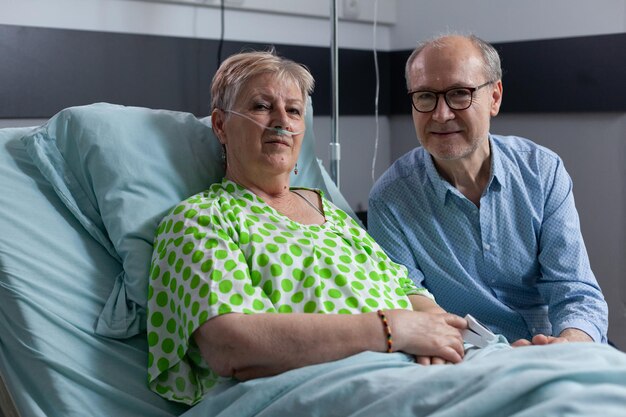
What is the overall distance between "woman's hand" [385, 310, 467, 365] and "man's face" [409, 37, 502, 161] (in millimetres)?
534

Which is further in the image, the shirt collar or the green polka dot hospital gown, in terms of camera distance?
the shirt collar

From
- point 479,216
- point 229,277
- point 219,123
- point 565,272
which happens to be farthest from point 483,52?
point 229,277

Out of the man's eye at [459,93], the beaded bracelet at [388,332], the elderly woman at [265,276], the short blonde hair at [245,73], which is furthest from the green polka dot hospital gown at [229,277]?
the man's eye at [459,93]

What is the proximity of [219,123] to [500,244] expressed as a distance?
0.76m

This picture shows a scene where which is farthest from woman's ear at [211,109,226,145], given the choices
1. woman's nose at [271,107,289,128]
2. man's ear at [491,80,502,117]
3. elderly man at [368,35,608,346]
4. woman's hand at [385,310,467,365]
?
man's ear at [491,80,502,117]

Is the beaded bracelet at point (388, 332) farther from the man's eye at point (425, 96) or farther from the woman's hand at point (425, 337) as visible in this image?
the man's eye at point (425, 96)

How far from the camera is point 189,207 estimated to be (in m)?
1.94

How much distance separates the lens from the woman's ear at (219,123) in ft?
6.93

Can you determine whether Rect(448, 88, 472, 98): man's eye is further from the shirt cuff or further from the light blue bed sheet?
the light blue bed sheet

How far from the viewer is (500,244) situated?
228 centimetres

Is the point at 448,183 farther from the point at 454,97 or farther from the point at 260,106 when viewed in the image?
the point at 260,106

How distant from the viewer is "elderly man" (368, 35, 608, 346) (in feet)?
7.36

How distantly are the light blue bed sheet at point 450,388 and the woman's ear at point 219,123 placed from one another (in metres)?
0.65

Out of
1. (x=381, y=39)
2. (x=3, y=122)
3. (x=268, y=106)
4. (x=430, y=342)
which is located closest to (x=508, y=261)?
(x=430, y=342)
